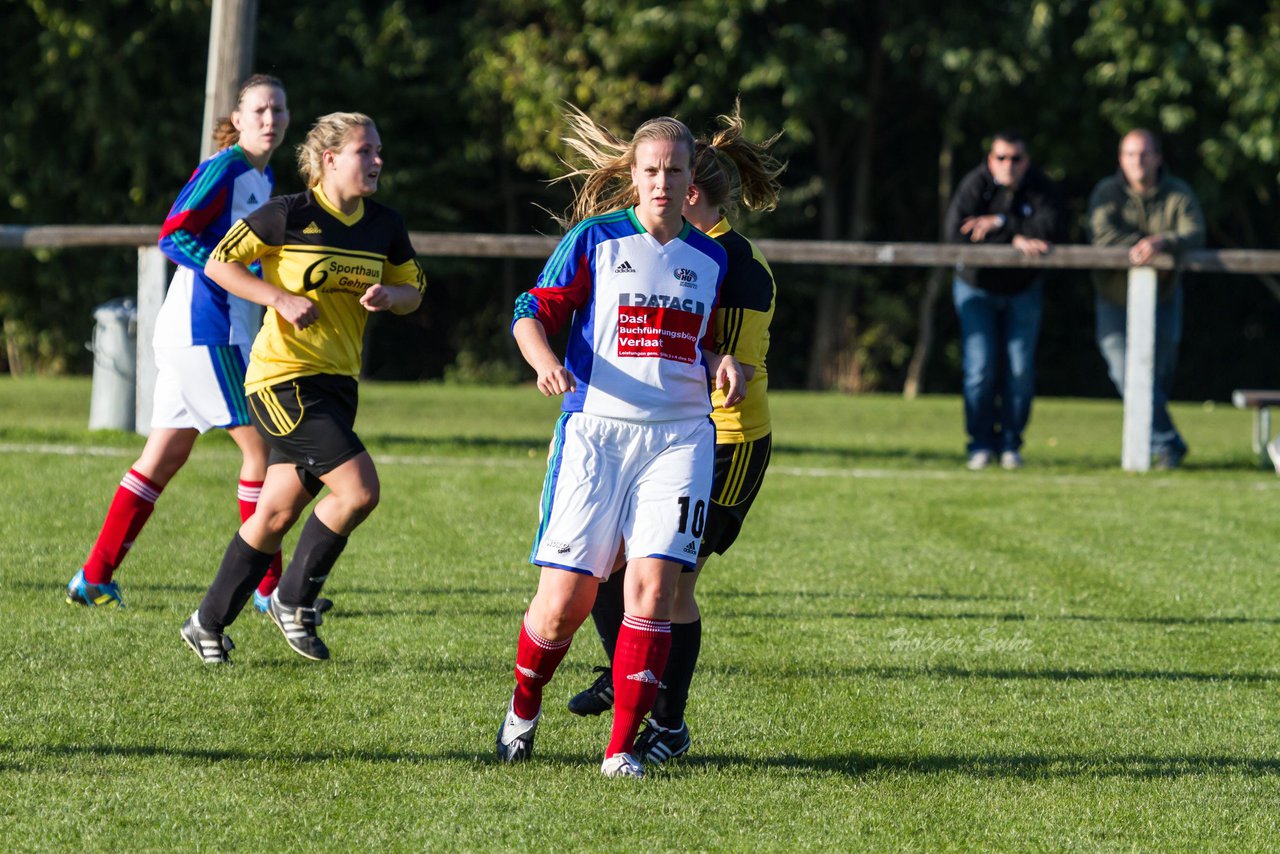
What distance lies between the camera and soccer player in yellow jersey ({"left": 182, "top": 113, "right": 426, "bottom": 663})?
558 centimetres

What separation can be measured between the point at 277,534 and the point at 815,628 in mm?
2035

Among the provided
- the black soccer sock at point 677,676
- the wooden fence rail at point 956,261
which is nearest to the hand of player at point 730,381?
the black soccer sock at point 677,676

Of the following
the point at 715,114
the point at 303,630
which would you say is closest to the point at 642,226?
the point at 303,630

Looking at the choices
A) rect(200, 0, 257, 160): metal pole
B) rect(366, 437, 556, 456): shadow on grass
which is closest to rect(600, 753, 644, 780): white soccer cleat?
rect(366, 437, 556, 456): shadow on grass

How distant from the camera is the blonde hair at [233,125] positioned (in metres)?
6.51

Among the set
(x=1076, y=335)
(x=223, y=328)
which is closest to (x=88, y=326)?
(x=1076, y=335)

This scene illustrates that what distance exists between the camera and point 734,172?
18.1 feet

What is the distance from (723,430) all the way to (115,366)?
8200 millimetres

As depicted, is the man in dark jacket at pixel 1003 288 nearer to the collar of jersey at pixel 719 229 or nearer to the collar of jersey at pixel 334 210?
the collar of jersey at pixel 334 210

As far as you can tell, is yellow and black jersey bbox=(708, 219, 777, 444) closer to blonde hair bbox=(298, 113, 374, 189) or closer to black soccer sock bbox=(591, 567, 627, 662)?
black soccer sock bbox=(591, 567, 627, 662)

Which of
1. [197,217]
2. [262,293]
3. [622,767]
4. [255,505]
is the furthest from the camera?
[255,505]

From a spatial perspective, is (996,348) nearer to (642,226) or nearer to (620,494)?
(642,226)

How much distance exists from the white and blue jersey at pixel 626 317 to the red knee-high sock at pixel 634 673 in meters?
0.55

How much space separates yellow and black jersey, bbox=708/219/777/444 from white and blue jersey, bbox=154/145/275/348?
226cm
